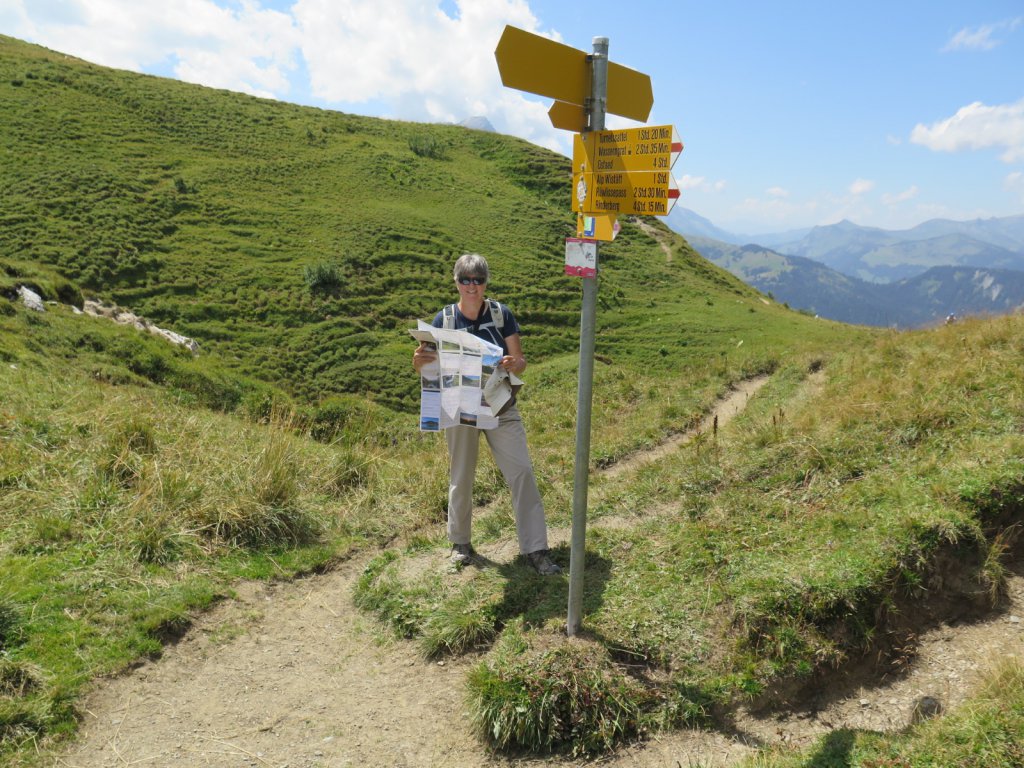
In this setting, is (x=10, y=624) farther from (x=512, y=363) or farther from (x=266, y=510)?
(x=512, y=363)

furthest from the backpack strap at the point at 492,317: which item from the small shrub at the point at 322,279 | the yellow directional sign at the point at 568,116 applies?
the small shrub at the point at 322,279

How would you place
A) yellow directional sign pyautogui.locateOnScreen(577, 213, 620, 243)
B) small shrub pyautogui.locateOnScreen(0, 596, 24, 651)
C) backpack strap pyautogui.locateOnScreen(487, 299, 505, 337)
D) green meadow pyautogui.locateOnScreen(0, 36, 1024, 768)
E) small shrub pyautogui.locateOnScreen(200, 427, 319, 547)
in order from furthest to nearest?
small shrub pyautogui.locateOnScreen(200, 427, 319, 547)
backpack strap pyautogui.locateOnScreen(487, 299, 505, 337)
small shrub pyautogui.locateOnScreen(0, 596, 24, 651)
green meadow pyautogui.locateOnScreen(0, 36, 1024, 768)
yellow directional sign pyautogui.locateOnScreen(577, 213, 620, 243)

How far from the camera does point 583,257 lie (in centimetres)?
347

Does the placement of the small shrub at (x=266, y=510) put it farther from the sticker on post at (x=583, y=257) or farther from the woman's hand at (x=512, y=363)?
the sticker on post at (x=583, y=257)

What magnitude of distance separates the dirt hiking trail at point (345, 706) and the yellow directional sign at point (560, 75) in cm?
364

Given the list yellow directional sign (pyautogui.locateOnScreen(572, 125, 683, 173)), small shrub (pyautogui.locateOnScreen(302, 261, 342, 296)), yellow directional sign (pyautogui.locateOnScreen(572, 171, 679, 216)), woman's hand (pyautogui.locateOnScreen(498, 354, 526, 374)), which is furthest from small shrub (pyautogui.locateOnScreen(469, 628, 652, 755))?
small shrub (pyautogui.locateOnScreen(302, 261, 342, 296))

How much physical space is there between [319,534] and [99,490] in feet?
6.75

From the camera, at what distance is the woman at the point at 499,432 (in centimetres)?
493

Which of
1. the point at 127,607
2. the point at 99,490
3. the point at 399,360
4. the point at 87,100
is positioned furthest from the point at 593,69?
the point at 87,100

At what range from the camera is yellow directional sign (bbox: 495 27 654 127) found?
318 cm

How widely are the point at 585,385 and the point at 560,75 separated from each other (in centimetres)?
171

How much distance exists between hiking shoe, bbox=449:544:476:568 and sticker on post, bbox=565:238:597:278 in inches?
119

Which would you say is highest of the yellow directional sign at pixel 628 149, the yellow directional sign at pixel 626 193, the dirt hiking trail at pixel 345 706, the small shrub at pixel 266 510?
the yellow directional sign at pixel 628 149

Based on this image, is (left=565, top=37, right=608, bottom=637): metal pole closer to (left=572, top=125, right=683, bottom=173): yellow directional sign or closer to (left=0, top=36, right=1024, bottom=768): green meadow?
(left=572, top=125, right=683, bottom=173): yellow directional sign
